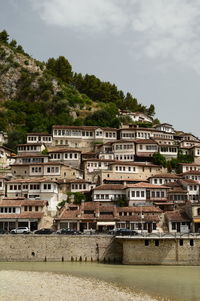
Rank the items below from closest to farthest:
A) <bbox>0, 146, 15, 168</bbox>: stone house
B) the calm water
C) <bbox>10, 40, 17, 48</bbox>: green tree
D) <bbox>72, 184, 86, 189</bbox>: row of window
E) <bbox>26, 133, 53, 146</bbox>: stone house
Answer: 1. the calm water
2. <bbox>72, 184, 86, 189</bbox>: row of window
3. <bbox>0, 146, 15, 168</bbox>: stone house
4. <bbox>26, 133, 53, 146</bbox>: stone house
5. <bbox>10, 40, 17, 48</bbox>: green tree

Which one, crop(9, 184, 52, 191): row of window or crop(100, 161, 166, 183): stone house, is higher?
crop(100, 161, 166, 183): stone house

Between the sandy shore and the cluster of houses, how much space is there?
19079 mm

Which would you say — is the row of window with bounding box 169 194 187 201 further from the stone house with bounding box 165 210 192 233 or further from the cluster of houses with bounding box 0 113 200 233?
the stone house with bounding box 165 210 192 233

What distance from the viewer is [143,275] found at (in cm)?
3309

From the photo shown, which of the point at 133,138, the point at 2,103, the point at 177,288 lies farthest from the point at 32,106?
the point at 177,288

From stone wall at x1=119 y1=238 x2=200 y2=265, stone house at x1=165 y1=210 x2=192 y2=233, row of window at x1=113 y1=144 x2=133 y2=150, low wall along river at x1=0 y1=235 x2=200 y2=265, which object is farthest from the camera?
row of window at x1=113 y1=144 x2=133 y2=150

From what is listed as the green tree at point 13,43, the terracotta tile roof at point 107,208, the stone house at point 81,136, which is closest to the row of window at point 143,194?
the terracotta tile roof at point 107,208

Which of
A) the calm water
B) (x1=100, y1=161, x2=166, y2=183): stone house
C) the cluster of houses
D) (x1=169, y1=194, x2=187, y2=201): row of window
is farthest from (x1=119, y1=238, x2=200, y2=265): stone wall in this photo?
(x1=100, y1=161, x2=166, y2=183): stone house

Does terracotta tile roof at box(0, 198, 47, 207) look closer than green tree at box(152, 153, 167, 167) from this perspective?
Yes

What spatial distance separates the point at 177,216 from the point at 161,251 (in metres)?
10.9

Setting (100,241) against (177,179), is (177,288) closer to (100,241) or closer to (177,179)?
(100,241)

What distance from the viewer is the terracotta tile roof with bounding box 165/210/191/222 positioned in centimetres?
4955

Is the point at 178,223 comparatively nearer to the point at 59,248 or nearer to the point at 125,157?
the point at 59,248

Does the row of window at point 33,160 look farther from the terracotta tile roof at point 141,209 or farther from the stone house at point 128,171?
the terracotta tile roof at point 141,209
